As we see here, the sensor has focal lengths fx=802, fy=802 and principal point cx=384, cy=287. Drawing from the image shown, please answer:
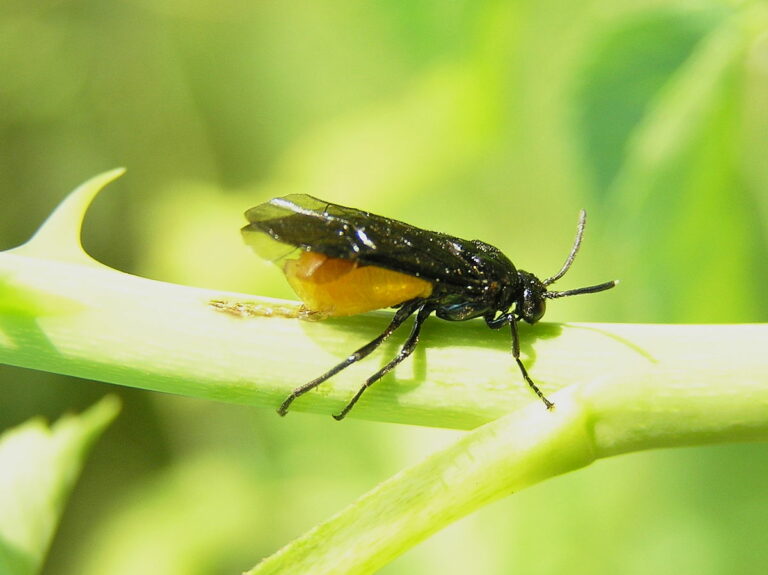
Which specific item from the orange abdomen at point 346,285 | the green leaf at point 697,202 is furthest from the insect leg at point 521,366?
the green leaf at point 697,202

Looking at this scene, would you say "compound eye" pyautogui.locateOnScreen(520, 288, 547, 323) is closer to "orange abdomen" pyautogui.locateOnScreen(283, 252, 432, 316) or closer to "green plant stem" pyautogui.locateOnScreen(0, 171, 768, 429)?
"orange abdomen" pyautogui.locateOnScreen(283, 252, 432, 316)

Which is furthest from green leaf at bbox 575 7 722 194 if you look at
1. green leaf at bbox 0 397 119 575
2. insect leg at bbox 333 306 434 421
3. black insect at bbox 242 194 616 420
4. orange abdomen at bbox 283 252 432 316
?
green leaf at bbox 0 397 119 575

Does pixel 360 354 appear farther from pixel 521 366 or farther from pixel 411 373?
pixel 521 366

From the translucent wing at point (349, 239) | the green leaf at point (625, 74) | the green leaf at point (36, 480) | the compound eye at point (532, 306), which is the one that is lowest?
the green leaf at point (36, 480)

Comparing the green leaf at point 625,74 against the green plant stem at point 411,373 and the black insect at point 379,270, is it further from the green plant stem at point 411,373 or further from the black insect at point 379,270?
the green plant stem at point 411,373

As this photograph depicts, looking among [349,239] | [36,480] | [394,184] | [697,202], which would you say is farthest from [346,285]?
[394,184]

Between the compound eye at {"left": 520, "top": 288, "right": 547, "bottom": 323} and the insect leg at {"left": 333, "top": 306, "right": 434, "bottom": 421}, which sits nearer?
the insect leg at {"left": 333, "top": 306, "right": 434, "bottom": 421}
